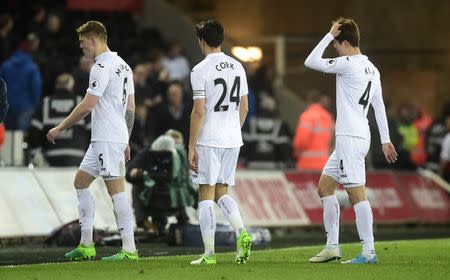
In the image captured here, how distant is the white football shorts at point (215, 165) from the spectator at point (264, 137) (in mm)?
12979

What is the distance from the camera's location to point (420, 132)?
3253 cm

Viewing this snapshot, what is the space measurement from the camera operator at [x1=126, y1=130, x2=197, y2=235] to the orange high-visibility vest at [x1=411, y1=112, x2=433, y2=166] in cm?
1102

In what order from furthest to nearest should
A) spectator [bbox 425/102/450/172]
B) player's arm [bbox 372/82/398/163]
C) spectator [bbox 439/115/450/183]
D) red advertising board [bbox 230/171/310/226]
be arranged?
1. spectator [bbox 425/102/450/172]
2. spectator [bbox 439/115/450/183]
3. red advertising board [bbox 230/171/310/226]
4. player's arm [bbox 372/82/398/163]

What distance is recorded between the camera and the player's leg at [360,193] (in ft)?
51.3

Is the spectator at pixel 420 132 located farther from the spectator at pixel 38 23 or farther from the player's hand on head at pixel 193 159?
the player's hand on head at pixel 193 159

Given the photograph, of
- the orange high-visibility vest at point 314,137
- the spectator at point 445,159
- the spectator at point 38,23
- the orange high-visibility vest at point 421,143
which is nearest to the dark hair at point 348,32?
the orange high-visibility vest at point 314,137

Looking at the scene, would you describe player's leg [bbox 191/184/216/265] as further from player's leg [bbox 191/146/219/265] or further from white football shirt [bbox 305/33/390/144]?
white football shirt [bbox 305/33/390/144]

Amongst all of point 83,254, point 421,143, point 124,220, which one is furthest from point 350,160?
point 421,143

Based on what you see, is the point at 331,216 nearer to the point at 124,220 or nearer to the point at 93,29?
the point at 124,220

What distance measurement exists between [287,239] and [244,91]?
7801mm

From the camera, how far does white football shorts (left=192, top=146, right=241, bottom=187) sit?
50.1ft

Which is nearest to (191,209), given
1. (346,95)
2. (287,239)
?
(287,239)

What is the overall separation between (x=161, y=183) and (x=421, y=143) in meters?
12.4

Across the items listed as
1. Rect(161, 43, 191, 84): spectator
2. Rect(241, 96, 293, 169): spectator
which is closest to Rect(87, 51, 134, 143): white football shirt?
Rect(241, 96, 293, 169): spectator
